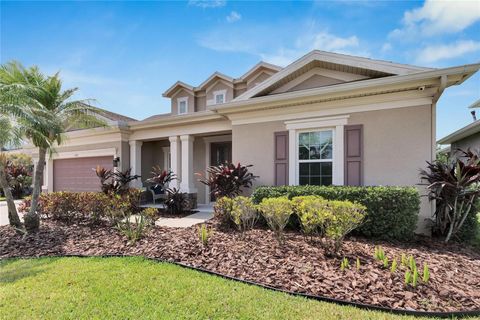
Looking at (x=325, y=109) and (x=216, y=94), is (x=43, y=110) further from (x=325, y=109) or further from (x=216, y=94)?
(x=325, y=109)

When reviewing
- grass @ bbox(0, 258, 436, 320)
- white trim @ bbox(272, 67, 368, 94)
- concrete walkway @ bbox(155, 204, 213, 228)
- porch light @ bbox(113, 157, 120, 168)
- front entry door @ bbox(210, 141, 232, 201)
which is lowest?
concrete walkway @ bbox(155, 204, 213, 228)

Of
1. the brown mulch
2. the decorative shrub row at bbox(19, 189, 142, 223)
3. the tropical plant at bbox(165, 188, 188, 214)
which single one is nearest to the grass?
the brown mulch

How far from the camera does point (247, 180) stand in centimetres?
818

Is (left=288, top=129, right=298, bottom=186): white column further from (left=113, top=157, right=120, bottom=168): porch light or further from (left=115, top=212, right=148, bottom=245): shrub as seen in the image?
(left=113, top=157, right=120, bottom=168): porch light

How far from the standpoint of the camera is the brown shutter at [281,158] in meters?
8.14

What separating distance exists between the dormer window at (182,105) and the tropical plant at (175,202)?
19.1 ft

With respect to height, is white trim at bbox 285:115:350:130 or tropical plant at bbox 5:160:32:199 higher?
white trim at bbox 285:115:350:130

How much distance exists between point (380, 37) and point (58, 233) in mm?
11154

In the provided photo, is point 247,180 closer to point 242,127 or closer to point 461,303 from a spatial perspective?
point 242,127

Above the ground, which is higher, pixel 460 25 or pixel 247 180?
pixel 460 25

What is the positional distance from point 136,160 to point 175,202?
3.64 m

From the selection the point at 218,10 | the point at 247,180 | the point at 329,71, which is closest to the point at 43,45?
the point at 218,10

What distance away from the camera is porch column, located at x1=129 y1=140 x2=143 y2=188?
12.0m

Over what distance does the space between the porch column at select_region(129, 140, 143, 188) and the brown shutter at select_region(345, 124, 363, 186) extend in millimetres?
9198
